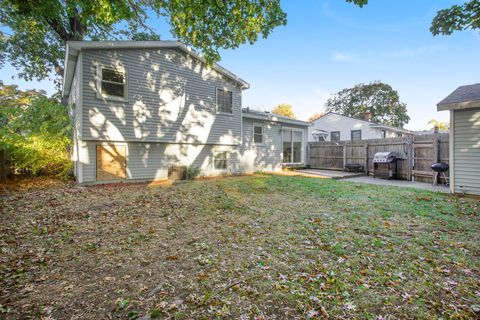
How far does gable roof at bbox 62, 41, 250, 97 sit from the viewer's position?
8602 mm

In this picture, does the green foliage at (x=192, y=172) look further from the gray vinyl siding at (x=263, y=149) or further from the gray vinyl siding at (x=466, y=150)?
the gray vinyl siding at (x=466, y=150)

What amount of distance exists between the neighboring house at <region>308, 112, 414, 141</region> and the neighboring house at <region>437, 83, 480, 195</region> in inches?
546

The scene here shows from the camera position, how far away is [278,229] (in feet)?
15.4

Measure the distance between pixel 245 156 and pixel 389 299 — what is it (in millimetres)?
12061

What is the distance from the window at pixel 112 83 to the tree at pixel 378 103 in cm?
3993

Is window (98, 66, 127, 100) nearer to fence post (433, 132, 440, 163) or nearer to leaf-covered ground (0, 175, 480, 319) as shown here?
leaf-covered ground (0, 175, 480, 319)

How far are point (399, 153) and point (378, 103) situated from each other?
35263mm

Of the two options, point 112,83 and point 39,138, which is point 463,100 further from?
point 39,138

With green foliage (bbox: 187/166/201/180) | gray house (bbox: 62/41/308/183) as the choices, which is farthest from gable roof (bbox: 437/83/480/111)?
green foliage (bbox: 187/166/201/180)

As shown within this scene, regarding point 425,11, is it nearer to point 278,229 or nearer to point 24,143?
point 278,229

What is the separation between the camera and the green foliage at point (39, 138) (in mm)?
10117

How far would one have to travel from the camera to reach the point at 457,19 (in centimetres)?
729

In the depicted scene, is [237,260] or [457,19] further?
[457,19]

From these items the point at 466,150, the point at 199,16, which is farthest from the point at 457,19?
the point at 199,16
